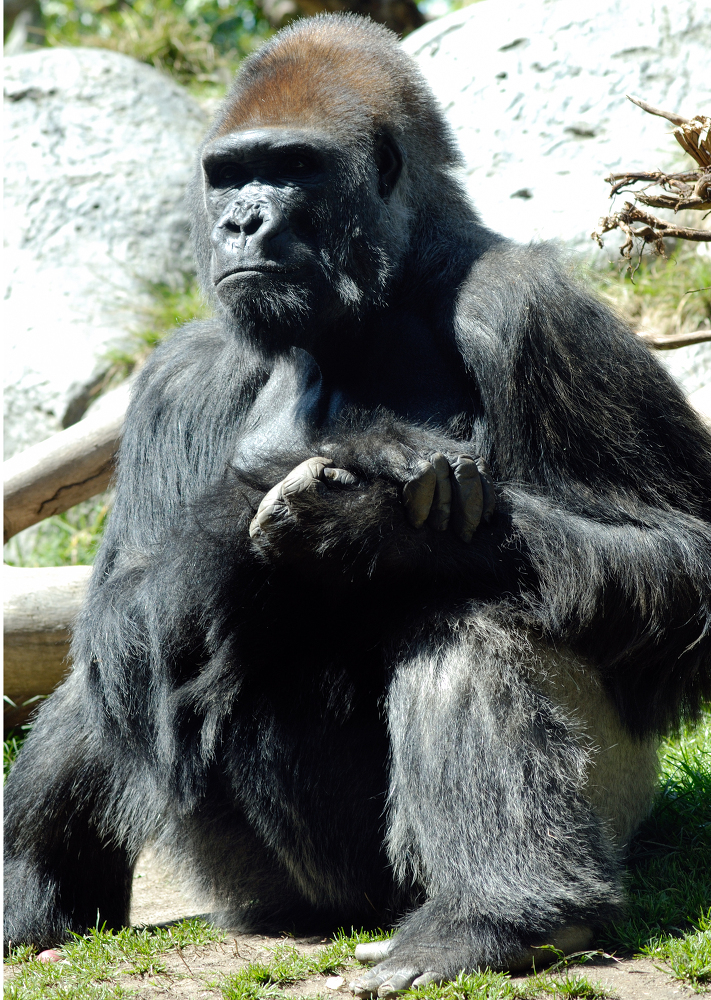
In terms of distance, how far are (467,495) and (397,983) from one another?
1.07 meters

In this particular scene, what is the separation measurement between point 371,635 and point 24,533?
437 centimetres

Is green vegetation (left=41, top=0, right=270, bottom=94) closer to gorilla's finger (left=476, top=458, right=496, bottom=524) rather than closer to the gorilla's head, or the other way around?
the gorilla's head

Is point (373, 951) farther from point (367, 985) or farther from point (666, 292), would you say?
point (666, 292)

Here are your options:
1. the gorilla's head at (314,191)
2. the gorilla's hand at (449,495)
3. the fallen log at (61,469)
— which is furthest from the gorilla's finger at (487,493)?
the fallen log at (61,469)

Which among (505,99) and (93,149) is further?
(93,149)

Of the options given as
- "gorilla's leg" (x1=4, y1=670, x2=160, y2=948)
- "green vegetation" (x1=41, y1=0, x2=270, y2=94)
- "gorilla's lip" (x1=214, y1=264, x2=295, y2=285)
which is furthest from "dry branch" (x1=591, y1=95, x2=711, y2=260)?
"green vegetation" (x1=41, y1=0, x2=270, y2=94)

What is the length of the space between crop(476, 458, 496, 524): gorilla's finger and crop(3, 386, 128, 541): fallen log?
214cm

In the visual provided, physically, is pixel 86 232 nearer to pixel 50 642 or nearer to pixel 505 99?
pixel 505 99

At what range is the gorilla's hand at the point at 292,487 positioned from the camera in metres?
2.41

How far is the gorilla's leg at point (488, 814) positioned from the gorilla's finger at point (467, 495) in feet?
0.82

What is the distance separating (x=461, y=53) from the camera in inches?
289

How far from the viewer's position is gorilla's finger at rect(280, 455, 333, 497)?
2.41m

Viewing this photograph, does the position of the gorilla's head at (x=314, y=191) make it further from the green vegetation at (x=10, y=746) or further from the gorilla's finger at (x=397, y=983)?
the green vegetation at (x=10, y=746)

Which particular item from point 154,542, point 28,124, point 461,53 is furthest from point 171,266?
point 154,542
